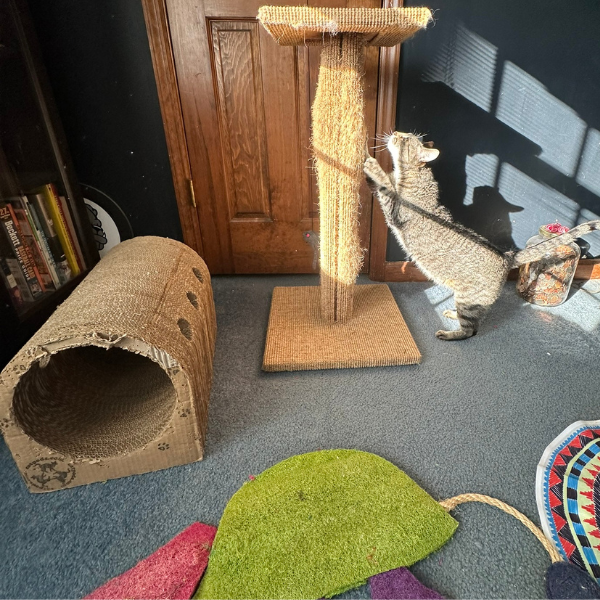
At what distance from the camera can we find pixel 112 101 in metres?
1.75

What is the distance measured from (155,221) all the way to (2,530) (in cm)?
141

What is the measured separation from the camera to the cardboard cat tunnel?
902mm

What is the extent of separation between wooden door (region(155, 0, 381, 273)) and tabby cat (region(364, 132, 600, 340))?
17.7 inches

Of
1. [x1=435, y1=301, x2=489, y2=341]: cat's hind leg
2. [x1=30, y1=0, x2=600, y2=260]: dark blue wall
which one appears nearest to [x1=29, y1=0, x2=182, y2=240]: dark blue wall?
[x1=30, y1=0, x2=600, y2=260]: dark blue wall

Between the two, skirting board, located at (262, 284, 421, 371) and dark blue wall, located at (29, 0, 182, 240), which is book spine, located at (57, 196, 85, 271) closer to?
dark blue wall, located at (29, 0, 182, 240)

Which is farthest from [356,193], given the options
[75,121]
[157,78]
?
[75,121]

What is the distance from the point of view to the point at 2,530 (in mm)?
932

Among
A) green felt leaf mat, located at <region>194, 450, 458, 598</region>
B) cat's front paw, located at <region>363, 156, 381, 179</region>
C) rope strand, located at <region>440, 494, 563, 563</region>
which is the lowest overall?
rope strand, located at <region>440, 494, 563, 563</region>

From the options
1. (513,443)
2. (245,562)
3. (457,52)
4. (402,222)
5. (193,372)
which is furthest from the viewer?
(457,52)

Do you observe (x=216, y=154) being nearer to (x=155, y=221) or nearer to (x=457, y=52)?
(x=155, y=221)

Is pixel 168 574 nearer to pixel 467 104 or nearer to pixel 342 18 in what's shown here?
pixel 342 18

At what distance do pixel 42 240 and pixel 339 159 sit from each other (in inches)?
46.9

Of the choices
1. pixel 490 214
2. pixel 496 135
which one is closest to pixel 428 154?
pixel 496 135

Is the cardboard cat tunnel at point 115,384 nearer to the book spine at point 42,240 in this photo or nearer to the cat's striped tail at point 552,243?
the book spine at point 42,240
